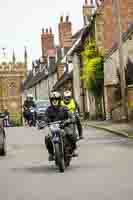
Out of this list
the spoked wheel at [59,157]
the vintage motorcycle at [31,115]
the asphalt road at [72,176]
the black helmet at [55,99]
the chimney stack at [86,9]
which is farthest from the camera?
the chimney stack at [86,9]

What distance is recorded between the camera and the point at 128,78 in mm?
40281

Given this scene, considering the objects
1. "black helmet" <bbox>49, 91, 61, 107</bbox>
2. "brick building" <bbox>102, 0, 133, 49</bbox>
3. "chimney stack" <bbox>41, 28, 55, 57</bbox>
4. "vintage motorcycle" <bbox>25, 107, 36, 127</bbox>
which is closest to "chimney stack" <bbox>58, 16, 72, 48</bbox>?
"chimney stack" <bbox>41, 28, 55, 57</bbox>

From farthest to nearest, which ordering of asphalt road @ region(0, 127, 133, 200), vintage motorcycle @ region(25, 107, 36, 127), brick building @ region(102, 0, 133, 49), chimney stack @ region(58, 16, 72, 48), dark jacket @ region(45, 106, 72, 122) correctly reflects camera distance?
chimney stack @ region(58, 16, 72, 48)
brick building @ region(102, 0, 133, 49)
vintage motorcycle @ region(25, 107, 36, 127)
dark jacket @ region(45, 106, 72, 122)
asphalt road @ region(0, 127, 133, 200)

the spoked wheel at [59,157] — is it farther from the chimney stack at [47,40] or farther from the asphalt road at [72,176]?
the chimney stack at [47,40]

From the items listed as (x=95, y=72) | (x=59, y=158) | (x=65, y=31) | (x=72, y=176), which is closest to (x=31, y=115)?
(x=95, y=72)

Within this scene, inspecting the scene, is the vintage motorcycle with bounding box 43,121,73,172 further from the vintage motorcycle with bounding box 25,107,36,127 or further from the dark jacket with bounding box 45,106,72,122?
the vintage motorcycle with bounding box 25,107,36,127

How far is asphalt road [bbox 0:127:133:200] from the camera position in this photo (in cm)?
1080

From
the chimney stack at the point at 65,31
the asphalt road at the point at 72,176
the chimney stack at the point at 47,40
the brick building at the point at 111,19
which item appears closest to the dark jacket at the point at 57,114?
the asphalt road at the point at 72,176

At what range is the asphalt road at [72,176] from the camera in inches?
425

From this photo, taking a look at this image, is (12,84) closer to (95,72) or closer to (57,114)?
(95,72)

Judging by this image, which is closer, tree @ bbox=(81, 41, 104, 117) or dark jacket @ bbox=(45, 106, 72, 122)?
dark jacket @ bbox=(45, 106, 72, 122)

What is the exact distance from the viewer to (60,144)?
572 inches

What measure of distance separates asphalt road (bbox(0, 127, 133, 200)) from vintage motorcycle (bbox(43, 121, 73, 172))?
0.22 m

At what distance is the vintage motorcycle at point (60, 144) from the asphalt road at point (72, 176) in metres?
0.22
